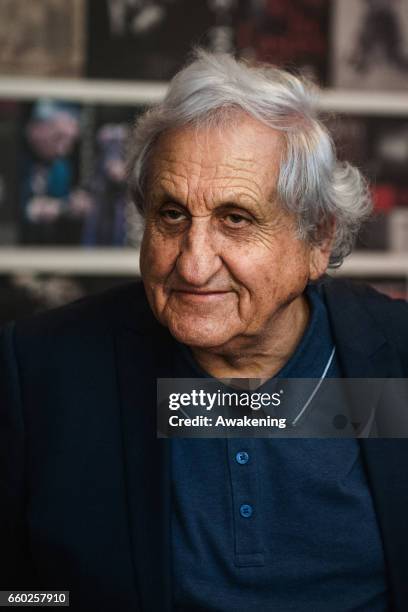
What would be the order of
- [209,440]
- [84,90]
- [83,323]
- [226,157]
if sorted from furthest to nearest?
[84,90], [83,323], [209,440], [226,157]

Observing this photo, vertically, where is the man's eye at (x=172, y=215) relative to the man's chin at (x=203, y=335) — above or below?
above

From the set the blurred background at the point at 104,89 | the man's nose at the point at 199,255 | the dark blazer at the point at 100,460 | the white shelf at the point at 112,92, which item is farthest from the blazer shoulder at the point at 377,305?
the white shelf at the point at 112,92

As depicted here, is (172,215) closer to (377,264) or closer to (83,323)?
(83,323)

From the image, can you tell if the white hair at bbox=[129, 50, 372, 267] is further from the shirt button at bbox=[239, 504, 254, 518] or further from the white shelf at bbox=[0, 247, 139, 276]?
the white shelf at bbox=[0, 247, 139, 276]

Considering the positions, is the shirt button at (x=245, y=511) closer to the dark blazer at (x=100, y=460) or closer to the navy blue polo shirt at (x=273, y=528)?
the navy blue polo shirt at (x=273, y=528)

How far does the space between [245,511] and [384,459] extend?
0.25 metres

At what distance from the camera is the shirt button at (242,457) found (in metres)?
1.42

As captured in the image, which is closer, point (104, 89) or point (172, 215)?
point (172, 215)

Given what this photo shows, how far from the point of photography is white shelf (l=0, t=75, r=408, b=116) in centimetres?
236

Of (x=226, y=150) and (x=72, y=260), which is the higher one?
(x=72, y=260)

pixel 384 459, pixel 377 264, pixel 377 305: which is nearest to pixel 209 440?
pixel 384 459

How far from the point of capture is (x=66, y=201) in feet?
7.94

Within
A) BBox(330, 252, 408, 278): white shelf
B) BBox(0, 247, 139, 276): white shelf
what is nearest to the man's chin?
BBox(0, 247, 139, 276): white shelf

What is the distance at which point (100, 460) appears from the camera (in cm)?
144
